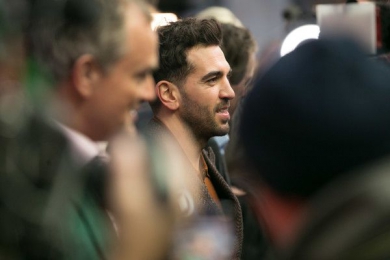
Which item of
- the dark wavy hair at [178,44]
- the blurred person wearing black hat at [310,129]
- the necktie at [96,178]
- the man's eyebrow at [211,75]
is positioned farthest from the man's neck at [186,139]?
the blurred person wearing black hat at [310,129]

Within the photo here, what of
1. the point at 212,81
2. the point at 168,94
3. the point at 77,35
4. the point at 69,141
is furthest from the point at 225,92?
the point at 69,141

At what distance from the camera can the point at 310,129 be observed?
5.65 feet

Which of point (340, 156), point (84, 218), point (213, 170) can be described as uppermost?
point (340, 156)

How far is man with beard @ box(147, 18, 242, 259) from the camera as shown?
4121 millimetres

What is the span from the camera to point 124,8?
2.36m

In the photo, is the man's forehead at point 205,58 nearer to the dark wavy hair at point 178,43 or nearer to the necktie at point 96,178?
the dark wavy hair at point 178,43

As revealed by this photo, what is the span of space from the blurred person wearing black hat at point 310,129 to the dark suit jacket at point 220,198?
2.01 meters

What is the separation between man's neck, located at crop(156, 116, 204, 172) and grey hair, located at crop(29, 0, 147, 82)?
1802 millimetres

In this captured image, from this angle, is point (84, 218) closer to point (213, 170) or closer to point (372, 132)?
point (372, 132)

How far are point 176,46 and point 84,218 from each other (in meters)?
2.20

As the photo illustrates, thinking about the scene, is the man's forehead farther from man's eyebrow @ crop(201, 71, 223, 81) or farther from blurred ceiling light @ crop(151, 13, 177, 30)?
blurred ceiling light @ crop(151, 13, 177, 30)

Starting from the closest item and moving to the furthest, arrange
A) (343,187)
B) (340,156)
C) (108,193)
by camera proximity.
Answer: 1. (343,187)
2. (340,156)
3. (108,193)

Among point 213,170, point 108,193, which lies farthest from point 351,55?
point 213,170

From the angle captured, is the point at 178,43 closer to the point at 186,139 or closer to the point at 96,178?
the point at 186,139
